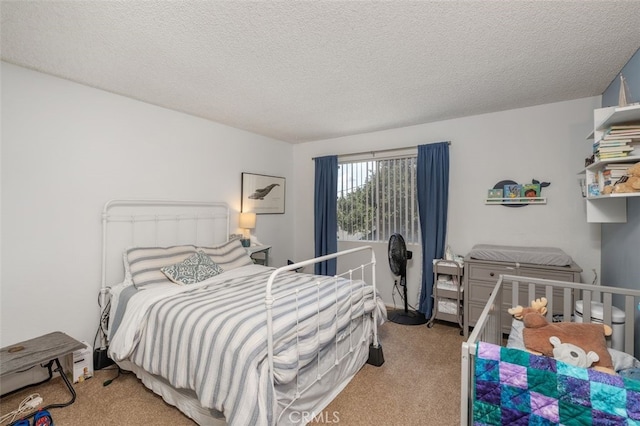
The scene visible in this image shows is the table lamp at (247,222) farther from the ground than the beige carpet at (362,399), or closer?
farther from the ground

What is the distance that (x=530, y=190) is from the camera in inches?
124

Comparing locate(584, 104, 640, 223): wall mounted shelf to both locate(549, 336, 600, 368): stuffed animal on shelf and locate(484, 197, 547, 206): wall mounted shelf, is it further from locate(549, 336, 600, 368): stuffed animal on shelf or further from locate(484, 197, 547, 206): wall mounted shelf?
locate(549, 336, 600, 368): stuffed animal on shelf

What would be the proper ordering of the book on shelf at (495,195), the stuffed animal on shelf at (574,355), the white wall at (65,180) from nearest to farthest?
the stuffed animal on shelf at (574,355), the white wall at (65,180), the book on shelf at (495,195)

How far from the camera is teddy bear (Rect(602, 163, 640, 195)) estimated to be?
1.74m

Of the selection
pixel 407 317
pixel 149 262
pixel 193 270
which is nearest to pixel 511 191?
pixel 407 317

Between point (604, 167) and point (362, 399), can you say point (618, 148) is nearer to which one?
point (604, 167)

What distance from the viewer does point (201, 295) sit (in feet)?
7.50

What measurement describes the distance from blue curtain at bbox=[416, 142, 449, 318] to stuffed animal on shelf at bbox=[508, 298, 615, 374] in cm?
182

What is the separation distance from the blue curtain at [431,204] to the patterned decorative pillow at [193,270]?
8.06ft

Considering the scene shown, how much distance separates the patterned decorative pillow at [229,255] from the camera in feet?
10.3

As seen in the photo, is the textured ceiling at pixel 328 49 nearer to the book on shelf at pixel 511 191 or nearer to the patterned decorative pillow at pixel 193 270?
the book on shelf at pixel 511 191

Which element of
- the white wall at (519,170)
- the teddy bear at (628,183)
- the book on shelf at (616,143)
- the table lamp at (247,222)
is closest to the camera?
the teddy bear at (628,183)

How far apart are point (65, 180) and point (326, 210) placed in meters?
3.01

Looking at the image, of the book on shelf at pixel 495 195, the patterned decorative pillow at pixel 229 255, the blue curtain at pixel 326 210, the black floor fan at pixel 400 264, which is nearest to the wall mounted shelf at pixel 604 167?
the book on shelf at pixel 495 195
